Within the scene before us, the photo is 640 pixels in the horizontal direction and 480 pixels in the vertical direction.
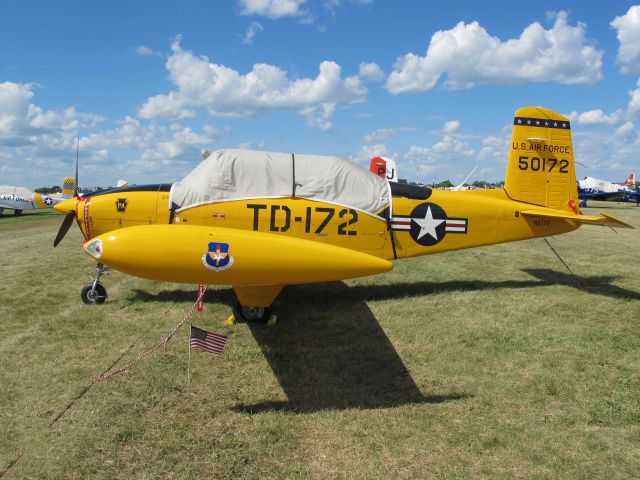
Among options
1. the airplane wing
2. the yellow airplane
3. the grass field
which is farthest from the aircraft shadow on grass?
the airplane wing

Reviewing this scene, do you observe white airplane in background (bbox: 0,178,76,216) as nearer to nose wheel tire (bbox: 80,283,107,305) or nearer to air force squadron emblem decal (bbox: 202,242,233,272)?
nose wheel tire (bbox: 80,283,107,305)

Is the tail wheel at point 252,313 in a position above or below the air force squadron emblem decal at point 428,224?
below

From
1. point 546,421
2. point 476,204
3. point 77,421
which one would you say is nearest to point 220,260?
point 77,421

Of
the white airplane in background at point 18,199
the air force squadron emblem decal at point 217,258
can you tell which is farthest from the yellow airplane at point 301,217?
the white airplane in background at point 18,199

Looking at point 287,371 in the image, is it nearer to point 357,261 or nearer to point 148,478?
point 357,261

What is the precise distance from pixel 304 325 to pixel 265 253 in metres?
2.58

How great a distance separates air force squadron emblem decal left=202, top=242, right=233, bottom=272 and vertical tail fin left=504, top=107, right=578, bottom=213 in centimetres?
616

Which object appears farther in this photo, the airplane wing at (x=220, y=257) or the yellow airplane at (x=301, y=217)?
the yellow airplane at (x=301, y=217)

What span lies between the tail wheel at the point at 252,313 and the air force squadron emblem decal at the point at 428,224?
2.32 m

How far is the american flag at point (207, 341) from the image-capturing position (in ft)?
14.4

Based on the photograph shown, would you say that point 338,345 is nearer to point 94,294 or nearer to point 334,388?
point 334,388

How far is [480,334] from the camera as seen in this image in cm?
581

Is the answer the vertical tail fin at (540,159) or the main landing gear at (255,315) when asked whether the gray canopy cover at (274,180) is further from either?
the vertical tail fin at (540,159)

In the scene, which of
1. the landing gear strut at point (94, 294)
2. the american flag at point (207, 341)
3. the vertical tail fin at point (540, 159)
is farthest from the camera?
the vertical tail fin at point (540, 159)
